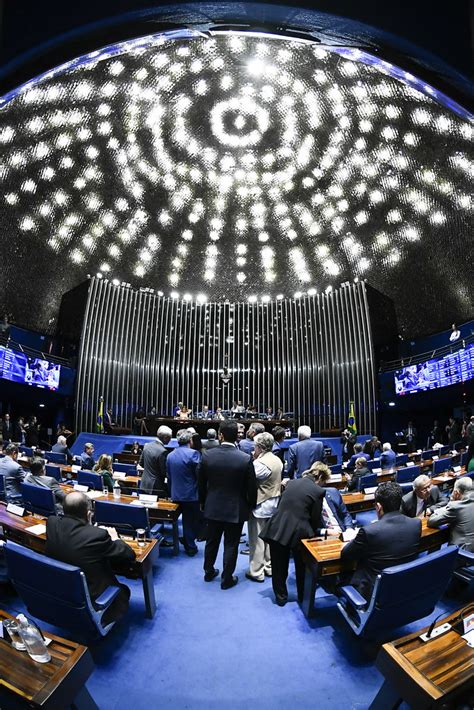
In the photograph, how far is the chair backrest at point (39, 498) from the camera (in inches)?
180

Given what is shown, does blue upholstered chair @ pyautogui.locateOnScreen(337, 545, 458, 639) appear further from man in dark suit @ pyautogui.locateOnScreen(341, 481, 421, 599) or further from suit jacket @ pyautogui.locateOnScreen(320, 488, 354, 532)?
suit jacket @ pyautogui.locateOnScreen(320, 488, 354, 532)

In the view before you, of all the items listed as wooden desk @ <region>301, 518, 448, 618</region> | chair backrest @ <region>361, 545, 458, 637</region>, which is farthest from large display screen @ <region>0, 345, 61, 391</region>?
chair backrest @ <region>361, 545, 458, 637</region>

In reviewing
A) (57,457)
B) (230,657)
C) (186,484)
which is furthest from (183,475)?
(57,457)

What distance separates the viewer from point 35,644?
1.93m

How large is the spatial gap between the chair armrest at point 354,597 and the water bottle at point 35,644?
1880mm

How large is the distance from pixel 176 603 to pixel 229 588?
0.57 meters

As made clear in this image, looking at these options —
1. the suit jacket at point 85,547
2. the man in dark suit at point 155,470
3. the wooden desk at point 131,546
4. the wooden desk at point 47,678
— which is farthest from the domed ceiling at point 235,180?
the wooden desk at point 47,678

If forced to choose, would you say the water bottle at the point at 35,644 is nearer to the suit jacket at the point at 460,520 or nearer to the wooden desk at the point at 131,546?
the wooden desk at the point at 131,546

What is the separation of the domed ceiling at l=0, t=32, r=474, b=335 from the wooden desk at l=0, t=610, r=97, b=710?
12.9 meters

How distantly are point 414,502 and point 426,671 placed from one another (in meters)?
3.08

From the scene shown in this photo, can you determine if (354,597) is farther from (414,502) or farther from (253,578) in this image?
(414,502)

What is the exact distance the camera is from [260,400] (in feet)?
67.5

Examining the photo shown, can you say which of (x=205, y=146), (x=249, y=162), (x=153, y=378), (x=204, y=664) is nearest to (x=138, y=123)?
(x=205, y=146)

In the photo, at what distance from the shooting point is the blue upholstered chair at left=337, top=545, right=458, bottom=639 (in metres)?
2.51
